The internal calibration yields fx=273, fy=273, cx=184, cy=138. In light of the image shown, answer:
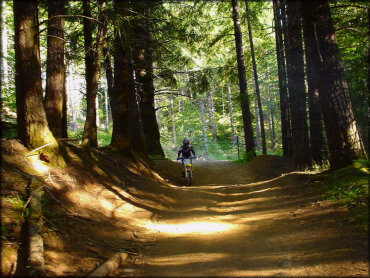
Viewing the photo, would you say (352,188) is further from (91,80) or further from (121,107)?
(91,80)

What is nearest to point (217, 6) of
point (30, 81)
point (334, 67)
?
point (334, 67)

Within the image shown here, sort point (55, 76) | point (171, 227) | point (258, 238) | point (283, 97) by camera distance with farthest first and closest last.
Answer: point (283, 97)
point (55, 76)
point (171, 227)
point (258, 238)

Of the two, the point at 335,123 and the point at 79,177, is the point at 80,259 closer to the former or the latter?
the point at 79,177

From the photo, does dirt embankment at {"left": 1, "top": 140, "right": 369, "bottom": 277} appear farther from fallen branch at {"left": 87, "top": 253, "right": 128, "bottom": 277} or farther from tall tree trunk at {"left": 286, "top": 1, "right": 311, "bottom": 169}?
tall tree trunk at {"left": 286, "top": 1, "right": 311, "bottom": 169}

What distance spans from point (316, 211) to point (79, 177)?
5107mm

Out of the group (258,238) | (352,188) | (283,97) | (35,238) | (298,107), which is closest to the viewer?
(35,238)

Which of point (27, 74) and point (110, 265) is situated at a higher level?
point (27, 74)

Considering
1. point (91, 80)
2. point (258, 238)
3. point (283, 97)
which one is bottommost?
point (258, 238)

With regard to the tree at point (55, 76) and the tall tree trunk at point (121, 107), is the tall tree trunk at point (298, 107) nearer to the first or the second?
the tall tree trunk at point (121, 107)

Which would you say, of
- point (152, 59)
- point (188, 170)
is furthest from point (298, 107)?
point (152, 59)

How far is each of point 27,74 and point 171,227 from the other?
4245mm

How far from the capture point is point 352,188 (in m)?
5.29

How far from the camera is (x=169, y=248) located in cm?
454

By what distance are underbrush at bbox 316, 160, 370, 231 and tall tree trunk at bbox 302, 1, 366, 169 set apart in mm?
369
